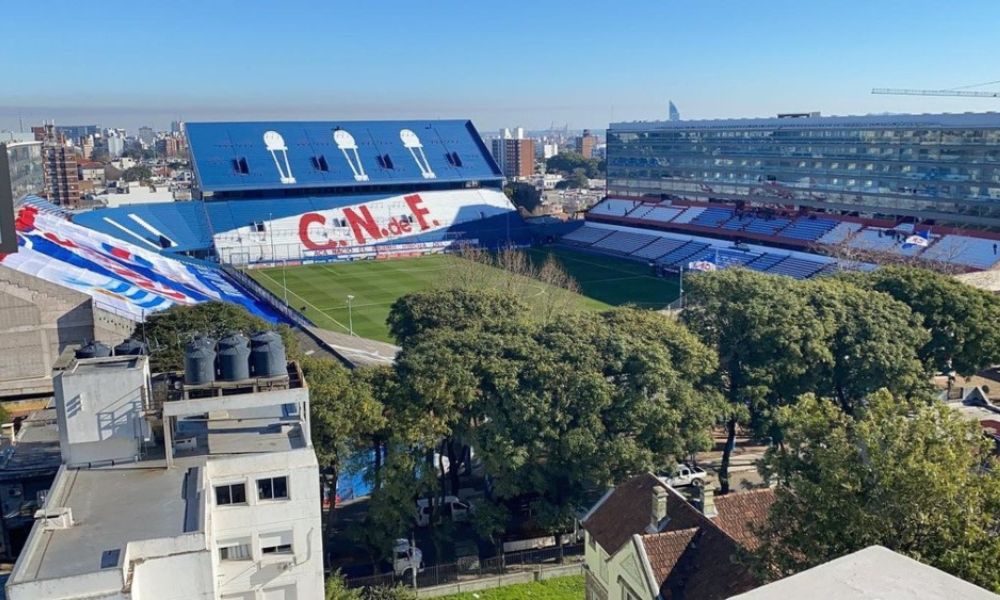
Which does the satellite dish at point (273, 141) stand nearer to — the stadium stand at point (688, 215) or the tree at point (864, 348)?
the stadium stand at point (688, 215)

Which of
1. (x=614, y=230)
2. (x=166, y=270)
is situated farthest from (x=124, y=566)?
(x=614, y=230)

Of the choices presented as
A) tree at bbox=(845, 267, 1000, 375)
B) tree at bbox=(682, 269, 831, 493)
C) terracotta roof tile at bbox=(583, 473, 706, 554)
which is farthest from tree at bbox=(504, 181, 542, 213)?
terracotta roof tile at bbox=(583, 473, 706, 554)

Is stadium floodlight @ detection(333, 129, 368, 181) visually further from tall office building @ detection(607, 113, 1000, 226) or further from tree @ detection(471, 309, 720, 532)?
tree @ detection(471, 309, 720, 532)

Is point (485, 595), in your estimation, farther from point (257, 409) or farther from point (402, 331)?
point (402, 331)

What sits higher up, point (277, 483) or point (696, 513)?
point (277, 483)

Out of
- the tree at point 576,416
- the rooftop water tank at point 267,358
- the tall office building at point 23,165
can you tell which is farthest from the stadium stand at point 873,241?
the tall office building at point 23,165

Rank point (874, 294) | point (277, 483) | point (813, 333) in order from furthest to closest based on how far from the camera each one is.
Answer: point (874, 294) → point (813, 333) → point (277, 483)

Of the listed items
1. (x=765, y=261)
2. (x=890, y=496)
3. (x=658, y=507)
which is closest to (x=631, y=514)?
(x=658, y=507)
